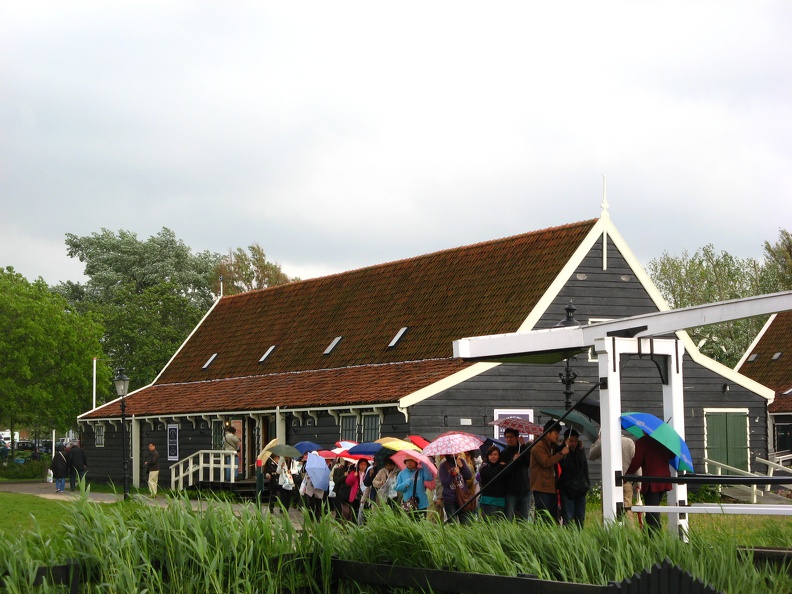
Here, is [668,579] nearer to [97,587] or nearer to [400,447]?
[97,587]

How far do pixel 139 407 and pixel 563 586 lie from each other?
33343 mm

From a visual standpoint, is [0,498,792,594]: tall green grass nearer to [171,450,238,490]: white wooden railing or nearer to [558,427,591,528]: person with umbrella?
[558,427,591,528]: person with umbrella

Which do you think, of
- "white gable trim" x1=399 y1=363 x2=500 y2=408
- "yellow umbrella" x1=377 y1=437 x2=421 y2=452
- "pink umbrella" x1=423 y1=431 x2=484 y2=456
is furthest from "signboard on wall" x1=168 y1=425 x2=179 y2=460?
"pink umbrella" x1=423 y1=431 x2=484 y2=456

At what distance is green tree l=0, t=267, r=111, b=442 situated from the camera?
165 ft

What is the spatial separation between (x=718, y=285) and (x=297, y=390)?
33.8 meters

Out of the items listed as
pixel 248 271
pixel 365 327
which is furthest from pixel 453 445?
pixel 248 271

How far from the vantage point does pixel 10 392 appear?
49562 mm

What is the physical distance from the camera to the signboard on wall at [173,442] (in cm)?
3694

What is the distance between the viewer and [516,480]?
15172 millimetres

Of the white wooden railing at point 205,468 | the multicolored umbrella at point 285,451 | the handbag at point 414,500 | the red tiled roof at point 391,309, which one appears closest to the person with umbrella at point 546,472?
the handbag at point 414,500

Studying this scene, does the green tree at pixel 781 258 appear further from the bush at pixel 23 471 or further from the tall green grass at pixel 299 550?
the tall green grass at pixel 299 550

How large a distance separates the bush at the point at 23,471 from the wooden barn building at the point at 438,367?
54.6 feet

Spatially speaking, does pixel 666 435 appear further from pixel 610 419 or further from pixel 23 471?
pixel 23 471

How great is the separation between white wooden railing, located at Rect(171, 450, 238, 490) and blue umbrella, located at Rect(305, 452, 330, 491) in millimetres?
11267
